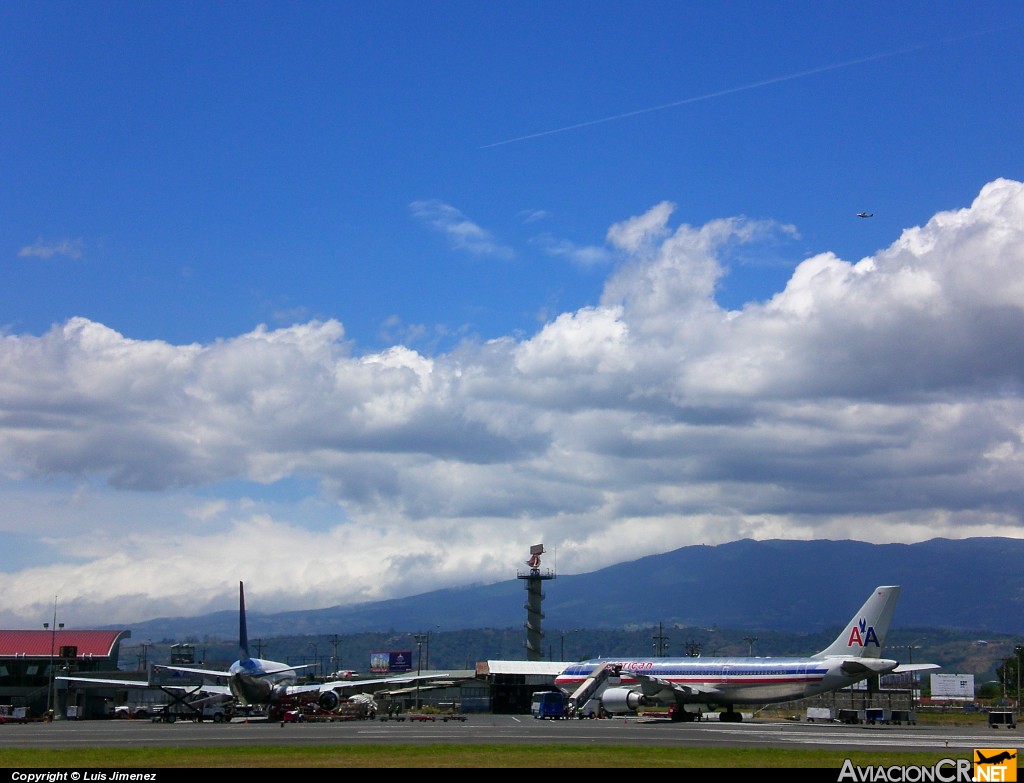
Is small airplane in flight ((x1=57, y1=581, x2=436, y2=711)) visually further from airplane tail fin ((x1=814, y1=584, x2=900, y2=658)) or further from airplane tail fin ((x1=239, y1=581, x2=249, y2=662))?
airplane tail fin ((x1=814, y1=584, x2=900, y2=658))

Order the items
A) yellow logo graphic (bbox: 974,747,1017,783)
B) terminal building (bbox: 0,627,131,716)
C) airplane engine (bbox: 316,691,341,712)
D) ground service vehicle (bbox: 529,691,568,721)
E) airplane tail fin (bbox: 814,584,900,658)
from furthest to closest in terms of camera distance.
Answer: terminal building (bbox: 0,627,131,716)
airplane engine (bbox: 316,691,341,712)
ground service vehicle (bbox: 529,691,568,721)
airplane tail fin (bbox: 814,584,900,658)
yellow logo graphic (bbox: 974,747,1017,783)

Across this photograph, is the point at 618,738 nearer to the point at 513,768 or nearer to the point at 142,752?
the point at 513,768

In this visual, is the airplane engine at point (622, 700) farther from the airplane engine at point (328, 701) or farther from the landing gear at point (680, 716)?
the airplane engine at point (328, 701)

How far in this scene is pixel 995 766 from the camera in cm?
3575

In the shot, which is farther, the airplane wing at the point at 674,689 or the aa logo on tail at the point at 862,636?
the airplane wing at the point at 674,689

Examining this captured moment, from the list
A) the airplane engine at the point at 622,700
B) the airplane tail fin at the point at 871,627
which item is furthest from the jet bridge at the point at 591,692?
the airplane tail fin at the point at 871,627

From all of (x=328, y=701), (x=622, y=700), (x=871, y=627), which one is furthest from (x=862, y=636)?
(x=328, y=701)

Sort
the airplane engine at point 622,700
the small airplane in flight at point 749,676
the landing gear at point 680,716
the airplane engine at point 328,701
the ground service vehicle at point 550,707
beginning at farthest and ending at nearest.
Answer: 1. the airplane engine at point 328,701
2. the airplane engine at point 622,700
3. the ground service vehicle at point 550,707
4. the landing gear at point 680,716
5. the small airplane in flight at point 749,676

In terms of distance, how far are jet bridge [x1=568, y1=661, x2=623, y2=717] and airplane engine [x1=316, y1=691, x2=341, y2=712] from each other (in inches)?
729

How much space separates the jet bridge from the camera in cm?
8906

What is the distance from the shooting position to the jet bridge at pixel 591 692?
89.1 m

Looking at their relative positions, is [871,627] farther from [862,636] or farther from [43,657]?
[43,657]

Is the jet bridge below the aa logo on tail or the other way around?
below

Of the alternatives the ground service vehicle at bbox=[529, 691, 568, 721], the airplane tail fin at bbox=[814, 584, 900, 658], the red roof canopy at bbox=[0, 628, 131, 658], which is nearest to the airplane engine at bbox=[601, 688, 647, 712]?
the ground service vehicle at bbox=[529, 691, 568, 721]
